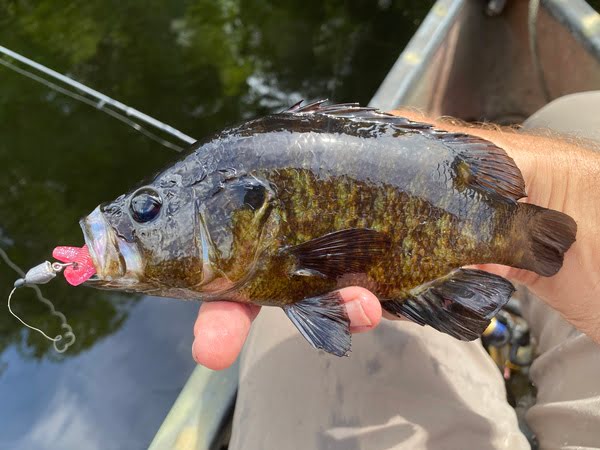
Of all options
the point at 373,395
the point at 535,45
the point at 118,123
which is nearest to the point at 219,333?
the point at 373,395

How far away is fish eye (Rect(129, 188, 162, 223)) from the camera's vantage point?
1377mm

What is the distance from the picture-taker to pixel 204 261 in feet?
4.60

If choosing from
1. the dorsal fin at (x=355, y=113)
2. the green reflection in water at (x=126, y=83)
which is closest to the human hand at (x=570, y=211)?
the dorsal fin at (x=355, y=113)

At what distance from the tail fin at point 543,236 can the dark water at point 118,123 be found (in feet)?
9.16

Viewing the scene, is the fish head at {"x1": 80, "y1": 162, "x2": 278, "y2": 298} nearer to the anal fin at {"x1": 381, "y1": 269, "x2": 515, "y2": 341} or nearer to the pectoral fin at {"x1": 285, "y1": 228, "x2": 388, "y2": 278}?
the pectoral fin at {"x1": 285, "y1": 228, "x2": 388, "y2": 278}

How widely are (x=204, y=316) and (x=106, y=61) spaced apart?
5954mm

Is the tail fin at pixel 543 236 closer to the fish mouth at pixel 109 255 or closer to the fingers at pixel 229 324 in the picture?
the fingers at pixel 229 324

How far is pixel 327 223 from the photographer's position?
1422mm

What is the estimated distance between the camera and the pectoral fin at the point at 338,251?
55.6 inches

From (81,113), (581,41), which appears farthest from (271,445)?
(81,113)

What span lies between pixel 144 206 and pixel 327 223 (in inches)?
20.3

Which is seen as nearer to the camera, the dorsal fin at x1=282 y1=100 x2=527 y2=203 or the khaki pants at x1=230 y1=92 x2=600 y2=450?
the dorsal fin at x1=282 y1=100 x2=527 y2=203

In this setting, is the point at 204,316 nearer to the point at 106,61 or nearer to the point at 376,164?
the point at 376,164

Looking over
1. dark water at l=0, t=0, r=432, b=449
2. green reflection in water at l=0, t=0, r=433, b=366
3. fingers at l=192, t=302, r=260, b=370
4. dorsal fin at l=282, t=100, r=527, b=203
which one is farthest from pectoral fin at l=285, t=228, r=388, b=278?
green reflection in water at l=0, t=0, r=433, b=366
